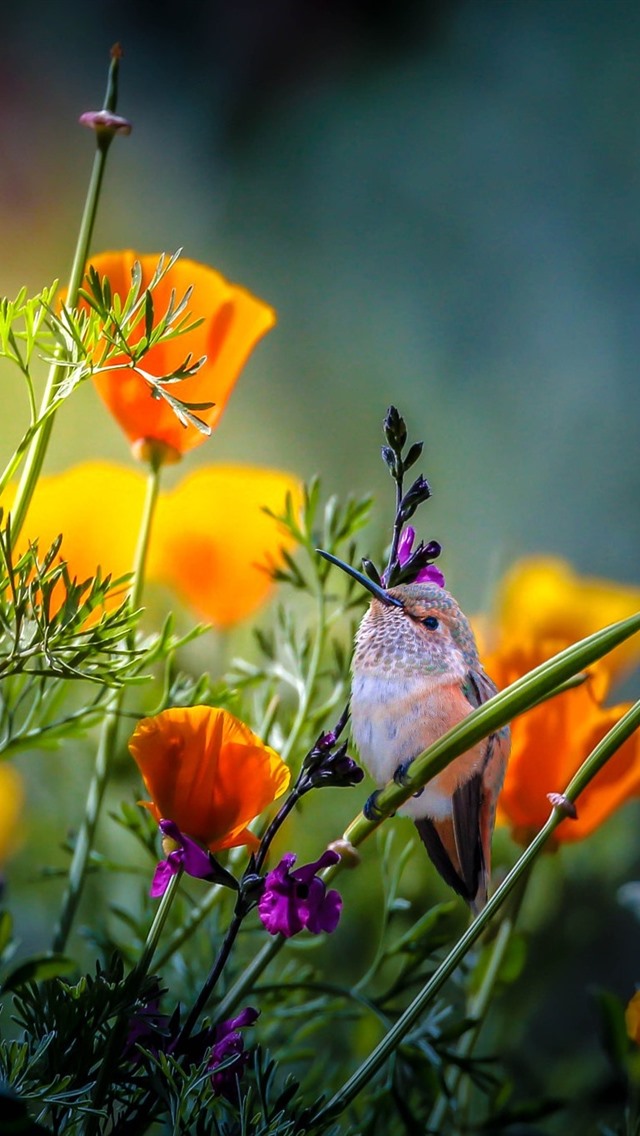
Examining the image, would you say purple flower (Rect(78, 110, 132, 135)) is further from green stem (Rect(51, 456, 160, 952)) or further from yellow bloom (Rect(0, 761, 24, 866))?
yellow bloom (Rect(0, 761, 24, 866))

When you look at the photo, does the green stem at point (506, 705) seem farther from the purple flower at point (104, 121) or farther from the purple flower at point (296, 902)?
the purple flower at point (104, 121)

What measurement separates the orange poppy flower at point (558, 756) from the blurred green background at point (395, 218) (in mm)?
315

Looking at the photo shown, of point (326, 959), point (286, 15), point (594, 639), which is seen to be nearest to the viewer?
point (594, 639)

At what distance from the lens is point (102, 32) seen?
24.0 inches

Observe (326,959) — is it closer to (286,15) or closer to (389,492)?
(389,492)

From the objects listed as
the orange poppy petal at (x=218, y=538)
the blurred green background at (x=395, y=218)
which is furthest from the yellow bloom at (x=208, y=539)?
the blurred green background at (x=395, y=218)

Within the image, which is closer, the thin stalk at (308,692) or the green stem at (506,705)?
the green stem at (506,705)

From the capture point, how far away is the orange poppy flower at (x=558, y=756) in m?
0.28

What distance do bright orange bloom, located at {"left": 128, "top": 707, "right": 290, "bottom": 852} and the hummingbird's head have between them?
0.03 metres

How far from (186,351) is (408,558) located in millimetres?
84

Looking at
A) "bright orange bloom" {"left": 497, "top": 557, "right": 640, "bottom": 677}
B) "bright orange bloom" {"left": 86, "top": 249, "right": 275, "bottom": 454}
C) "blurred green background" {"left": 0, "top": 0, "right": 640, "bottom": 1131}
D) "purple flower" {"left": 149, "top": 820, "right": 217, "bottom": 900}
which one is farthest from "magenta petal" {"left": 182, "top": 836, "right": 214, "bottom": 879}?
"blurred green background" {"left": 0, "top": 0, "right": 640, "bottom": 1131}

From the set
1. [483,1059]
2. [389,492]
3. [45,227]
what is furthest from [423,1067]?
[45,227]

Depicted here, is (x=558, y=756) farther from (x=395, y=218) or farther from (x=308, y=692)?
(x=395, y=218)

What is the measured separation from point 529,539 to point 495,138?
0.80 ft
